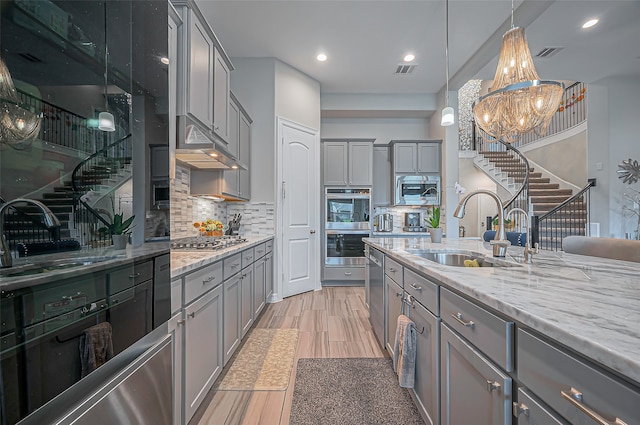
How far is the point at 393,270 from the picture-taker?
2027 millimetres

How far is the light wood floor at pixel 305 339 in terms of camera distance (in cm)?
171

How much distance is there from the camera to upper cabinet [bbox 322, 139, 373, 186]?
5066 mm

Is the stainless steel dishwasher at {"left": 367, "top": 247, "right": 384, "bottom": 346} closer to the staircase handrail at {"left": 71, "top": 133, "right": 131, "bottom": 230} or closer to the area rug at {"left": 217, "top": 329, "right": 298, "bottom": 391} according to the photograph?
the area rug at {"left": 217, "top": 329, "right": 298, "bottom": 391}

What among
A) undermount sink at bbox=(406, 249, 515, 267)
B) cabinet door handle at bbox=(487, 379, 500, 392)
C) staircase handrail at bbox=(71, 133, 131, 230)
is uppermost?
staircase handrail at bbox=(71, 133, 131, 230)

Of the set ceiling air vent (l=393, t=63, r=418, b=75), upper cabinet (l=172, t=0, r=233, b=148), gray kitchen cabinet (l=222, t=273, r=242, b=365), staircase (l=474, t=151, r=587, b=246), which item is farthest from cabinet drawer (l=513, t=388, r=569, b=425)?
staircase (l=474, t=151, r=587, b=246)

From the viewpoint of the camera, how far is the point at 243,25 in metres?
3.47

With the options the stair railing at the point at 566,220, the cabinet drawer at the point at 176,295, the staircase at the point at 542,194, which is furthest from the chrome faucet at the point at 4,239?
the stair railing at the point at 566,220

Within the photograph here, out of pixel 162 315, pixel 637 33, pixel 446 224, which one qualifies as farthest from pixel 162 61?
pixel 637 33

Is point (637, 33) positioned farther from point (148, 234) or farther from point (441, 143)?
point (148, 234)

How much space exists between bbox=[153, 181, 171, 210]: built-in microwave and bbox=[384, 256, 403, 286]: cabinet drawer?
1.43m

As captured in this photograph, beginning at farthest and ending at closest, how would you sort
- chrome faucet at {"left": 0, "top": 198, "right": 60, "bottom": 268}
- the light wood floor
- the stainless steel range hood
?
the stainless steel range hood → the light wood floor → chrome faucet at {"left": 0, "top": 198, "right": 60, "bottom": 268}

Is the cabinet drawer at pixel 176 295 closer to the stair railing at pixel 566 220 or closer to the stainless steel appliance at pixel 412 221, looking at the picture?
the stainless steel appliance at pixel 412 221

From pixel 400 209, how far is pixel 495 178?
11.8 feet

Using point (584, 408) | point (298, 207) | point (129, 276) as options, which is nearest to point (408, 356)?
point (584, 408)
